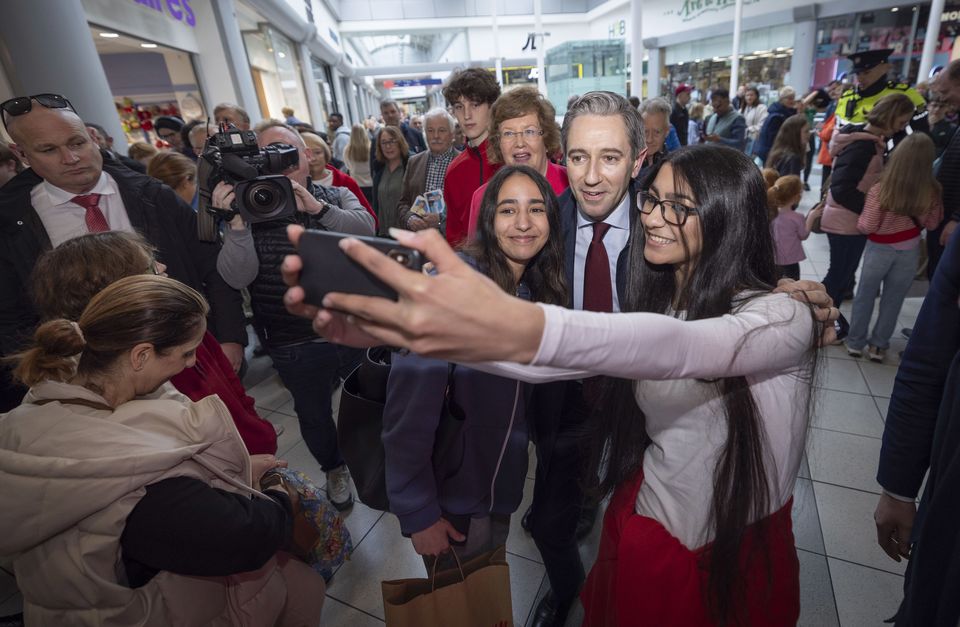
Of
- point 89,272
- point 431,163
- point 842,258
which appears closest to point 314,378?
point 89,272

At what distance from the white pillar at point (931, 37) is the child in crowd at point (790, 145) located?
865cm

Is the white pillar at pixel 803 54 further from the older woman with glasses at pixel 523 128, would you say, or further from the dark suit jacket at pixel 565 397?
the dark suit jacket at pixel 565 397

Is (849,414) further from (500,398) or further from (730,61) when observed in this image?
(730,61)

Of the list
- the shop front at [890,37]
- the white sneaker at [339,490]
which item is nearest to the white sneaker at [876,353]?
the white sneaker at [339,490]

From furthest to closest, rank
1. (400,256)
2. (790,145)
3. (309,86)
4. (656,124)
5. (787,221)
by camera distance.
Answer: (309,86) < (790,145) < (656,124) < (787,221) < (400,256)

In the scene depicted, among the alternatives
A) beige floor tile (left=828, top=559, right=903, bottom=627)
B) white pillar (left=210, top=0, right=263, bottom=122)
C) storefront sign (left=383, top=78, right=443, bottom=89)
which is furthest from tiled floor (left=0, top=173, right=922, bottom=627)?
storefront sign (left=383, top=78, right=443, bottom=89)

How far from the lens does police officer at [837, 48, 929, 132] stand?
387 centimetres

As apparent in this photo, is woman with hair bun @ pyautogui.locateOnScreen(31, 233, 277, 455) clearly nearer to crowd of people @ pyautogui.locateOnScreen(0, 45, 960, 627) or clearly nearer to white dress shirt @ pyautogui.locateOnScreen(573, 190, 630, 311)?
crowd of people @ pyautogui.locateOnScreen(0, 45, 960, 627)

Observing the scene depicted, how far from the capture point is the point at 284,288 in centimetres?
189

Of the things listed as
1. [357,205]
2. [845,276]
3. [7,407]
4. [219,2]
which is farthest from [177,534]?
[219,2]

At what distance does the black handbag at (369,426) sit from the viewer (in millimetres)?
1235

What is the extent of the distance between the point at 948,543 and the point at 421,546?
1146mm

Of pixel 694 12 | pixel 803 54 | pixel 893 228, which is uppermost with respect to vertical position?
pixel 694 12

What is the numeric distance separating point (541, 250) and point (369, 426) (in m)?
0.78
